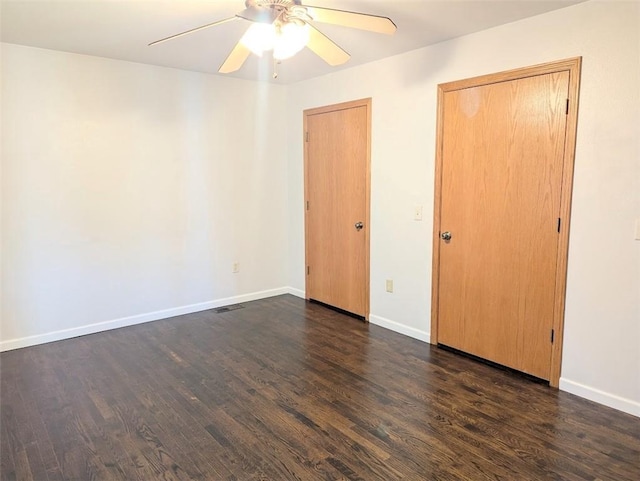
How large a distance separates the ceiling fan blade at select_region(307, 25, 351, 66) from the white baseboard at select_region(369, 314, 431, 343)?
2.23 m

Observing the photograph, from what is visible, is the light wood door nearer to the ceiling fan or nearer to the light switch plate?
the light switch plate

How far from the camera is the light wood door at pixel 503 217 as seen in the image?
2713mm

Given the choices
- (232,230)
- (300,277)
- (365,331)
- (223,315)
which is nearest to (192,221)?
(232,230)

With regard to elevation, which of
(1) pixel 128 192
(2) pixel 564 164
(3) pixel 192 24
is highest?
(3) pixel 192 24

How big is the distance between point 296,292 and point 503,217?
263 cm

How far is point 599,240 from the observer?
2514 millimetres

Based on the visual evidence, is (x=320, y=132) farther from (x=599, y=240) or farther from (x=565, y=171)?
(x=599, y=240)

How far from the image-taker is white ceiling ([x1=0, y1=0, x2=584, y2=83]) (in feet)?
8.16

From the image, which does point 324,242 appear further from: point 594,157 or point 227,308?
point 594,157

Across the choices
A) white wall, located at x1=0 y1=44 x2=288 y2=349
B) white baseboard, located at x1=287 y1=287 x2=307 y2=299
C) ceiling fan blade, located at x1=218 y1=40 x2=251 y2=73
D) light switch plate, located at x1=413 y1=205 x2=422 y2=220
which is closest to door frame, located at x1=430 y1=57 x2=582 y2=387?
light switch plate, located at x1=413 y1=205 x2=422 y2=220

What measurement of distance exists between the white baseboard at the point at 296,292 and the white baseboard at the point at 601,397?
2743 mm

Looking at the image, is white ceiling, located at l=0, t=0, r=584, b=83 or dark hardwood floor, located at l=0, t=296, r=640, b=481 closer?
dark hardwood floor, located at l=0, t=296, r=640, b=481

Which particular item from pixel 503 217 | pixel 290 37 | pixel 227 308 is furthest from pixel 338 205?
pixel 290 37

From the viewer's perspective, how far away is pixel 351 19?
2102mm
